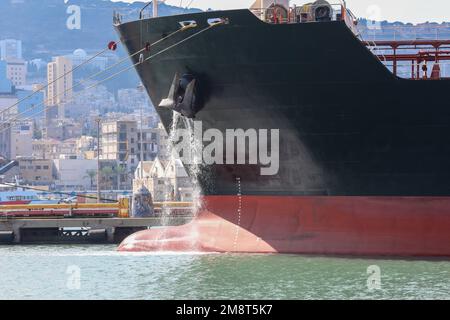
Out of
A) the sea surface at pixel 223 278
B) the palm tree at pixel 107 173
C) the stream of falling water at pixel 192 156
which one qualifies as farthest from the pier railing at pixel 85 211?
the palm tree at pixel 107 173

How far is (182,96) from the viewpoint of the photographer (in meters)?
24.6

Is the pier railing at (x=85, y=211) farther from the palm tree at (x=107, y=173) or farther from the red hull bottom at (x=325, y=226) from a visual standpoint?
the palm tree at (x=107, y=173)

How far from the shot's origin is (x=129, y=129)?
191000 mm

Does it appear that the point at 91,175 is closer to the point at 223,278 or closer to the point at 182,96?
the point at 182,96

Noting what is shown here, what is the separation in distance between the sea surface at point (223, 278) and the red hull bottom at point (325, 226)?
0.46 m

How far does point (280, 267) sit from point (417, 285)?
360 centimetres

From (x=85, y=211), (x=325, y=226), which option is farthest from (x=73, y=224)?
(x=325, y=226)

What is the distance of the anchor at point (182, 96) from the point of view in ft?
80.5

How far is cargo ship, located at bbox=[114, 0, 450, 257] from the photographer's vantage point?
23.6 m

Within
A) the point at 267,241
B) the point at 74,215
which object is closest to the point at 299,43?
the point at 267,241

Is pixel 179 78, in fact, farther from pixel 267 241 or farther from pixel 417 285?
pixel 417 285

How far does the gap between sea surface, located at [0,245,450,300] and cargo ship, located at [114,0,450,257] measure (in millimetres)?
814

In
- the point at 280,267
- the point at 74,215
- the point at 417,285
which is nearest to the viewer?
the point at 417,285

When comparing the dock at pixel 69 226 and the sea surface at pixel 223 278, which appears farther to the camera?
the dock at pixel 69 226
